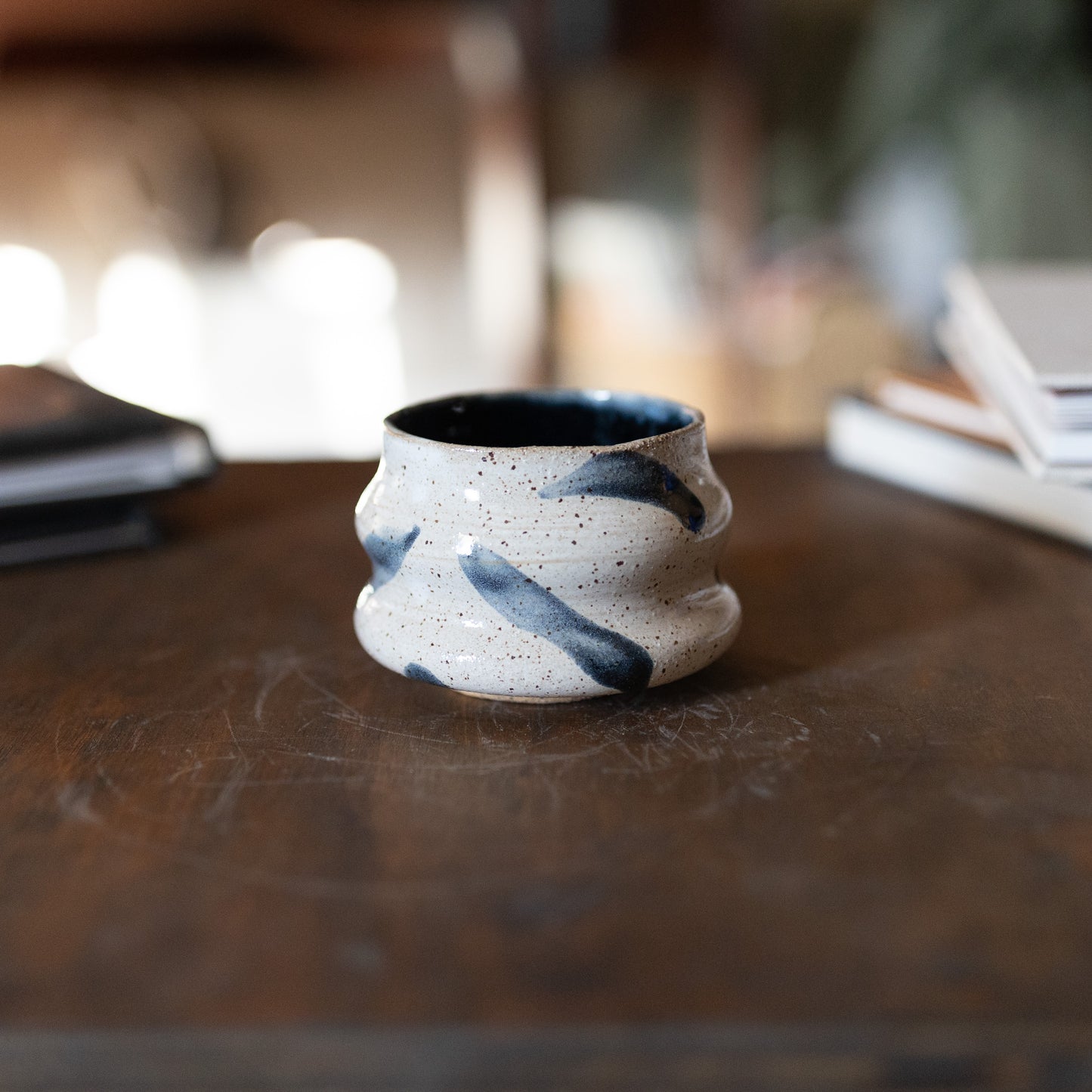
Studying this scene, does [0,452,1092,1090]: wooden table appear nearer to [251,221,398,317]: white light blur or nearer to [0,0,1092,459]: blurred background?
[0,0,1092,459]: blurred background

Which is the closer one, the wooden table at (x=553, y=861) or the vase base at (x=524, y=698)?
the wooden table at (x=553, y=861)

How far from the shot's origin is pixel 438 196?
261cm

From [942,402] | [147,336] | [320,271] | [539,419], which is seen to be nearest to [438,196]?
[320,271]

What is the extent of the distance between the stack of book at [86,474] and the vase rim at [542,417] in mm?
220

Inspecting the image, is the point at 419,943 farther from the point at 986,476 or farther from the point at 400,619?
the point at 986,476

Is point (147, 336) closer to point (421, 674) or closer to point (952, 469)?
point (952, 469)

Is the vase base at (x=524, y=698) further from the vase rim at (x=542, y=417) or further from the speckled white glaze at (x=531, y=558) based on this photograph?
the vase rim at (x=542, y=417)

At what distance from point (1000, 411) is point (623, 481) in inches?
13.8

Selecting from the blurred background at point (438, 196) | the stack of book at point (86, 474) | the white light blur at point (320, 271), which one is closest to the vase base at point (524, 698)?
the stack of book at point (86, 474)

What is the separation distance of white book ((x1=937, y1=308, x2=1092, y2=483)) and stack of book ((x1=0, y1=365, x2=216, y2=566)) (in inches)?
17.3

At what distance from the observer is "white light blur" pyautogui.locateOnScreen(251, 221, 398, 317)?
2619mm

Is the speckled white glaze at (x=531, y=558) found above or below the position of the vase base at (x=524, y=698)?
above

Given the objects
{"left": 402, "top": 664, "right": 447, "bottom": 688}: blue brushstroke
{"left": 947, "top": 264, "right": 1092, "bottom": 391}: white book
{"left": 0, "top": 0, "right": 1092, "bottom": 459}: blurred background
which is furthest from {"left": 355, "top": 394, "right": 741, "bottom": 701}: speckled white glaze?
{"left": 0, "top": 0, "right": 1092, "bottom": 459}: blurred background

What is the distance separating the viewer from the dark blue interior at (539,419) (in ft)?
1.53
